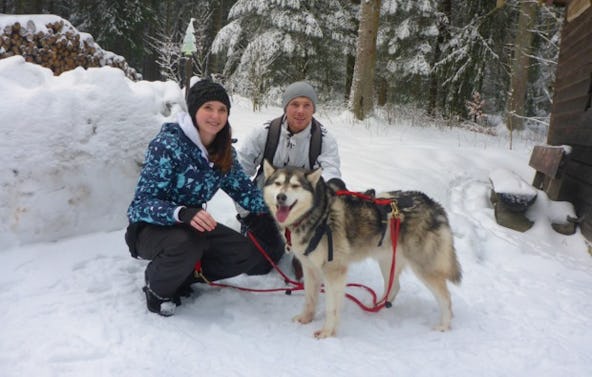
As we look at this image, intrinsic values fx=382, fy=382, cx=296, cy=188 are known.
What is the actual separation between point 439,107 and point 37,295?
13289 millimetres

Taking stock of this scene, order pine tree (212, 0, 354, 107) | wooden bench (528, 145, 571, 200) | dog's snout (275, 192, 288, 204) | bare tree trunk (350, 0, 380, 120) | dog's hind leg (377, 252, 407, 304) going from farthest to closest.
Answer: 1. pine tree (212, 0, 354, 107)
2. bare tree trunk (350, 0, 380, 120)
3. wooden bench (528, 145, 571, 200)
4. dog's hind leg (377, 252, 407, 304)
5. dog's snout (275, 192, 288, 204)

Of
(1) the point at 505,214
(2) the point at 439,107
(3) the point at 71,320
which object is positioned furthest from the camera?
(2) the point at 439,107

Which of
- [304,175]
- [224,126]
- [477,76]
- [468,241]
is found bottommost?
[468,241]

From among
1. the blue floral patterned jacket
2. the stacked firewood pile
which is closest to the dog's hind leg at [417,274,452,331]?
the blue floral patterned jacket

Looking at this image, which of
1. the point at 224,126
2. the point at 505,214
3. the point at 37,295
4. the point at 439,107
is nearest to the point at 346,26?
the point at 439,107

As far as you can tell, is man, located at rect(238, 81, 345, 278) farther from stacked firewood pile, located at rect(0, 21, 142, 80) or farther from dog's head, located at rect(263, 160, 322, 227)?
stacked firewood pile, located at rect(0, 21, 142, 80)

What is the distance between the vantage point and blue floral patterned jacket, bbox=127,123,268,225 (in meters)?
2.39

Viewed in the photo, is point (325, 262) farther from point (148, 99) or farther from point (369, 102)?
point (369, 102)

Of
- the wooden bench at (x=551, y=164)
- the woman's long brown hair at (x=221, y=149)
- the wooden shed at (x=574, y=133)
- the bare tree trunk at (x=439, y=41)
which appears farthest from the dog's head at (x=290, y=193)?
the bare tree trunk at (x=439, y=41)

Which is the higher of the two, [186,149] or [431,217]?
[186,149]

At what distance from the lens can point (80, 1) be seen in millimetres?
14906

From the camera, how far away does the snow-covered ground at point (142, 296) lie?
2088mm

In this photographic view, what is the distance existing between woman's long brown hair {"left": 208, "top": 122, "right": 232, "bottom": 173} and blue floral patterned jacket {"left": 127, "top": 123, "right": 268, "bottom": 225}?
6 centimetres

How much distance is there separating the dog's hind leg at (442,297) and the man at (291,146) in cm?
109
